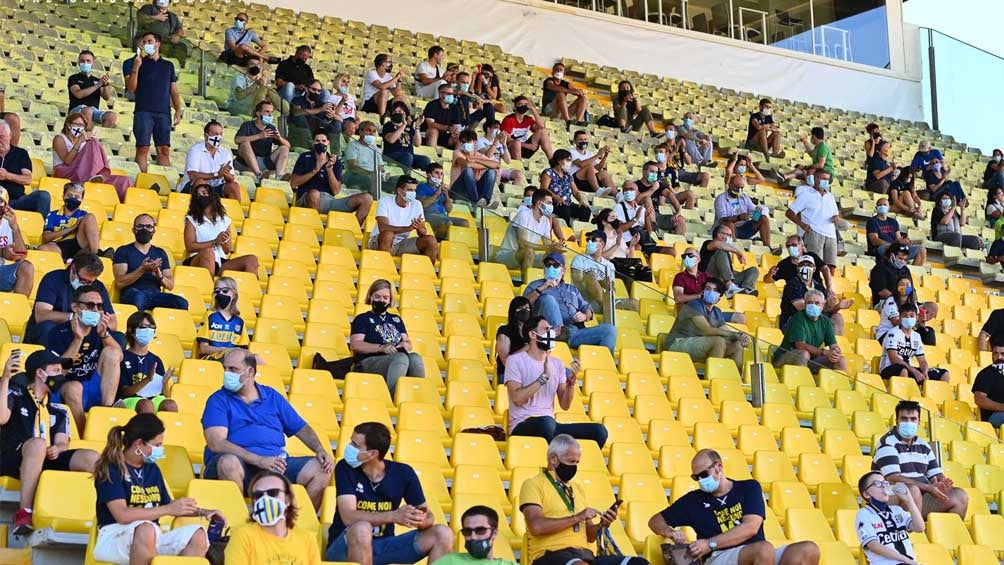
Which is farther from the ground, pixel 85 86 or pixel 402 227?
pixel 85 86

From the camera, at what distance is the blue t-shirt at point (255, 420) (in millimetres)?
7223

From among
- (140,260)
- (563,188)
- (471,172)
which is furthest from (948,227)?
(140,260)

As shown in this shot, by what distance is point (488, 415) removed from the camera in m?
8.91

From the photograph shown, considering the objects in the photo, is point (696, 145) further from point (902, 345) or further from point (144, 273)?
point (144, 273)

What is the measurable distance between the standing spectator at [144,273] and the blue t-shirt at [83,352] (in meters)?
1.47

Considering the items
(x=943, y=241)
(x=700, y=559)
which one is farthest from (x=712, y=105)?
(x=700, y=559)

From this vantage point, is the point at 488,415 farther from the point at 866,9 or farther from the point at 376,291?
the point at 866,9

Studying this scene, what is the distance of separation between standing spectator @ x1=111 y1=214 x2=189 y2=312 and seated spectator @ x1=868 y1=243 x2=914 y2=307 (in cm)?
666

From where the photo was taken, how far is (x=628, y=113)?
1898 centimetres

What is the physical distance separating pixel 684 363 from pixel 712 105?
37.2 feet

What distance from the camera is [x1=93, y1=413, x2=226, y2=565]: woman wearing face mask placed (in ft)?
19.5

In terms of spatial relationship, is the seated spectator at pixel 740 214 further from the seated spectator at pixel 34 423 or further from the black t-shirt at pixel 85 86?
the seated spectator at pixel 34 423

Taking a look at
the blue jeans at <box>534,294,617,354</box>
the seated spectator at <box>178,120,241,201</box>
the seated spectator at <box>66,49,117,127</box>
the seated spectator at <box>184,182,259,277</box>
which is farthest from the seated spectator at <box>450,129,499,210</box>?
the seated spectator at <box>66,49,117,127</box>

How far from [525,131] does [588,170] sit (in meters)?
1.19
